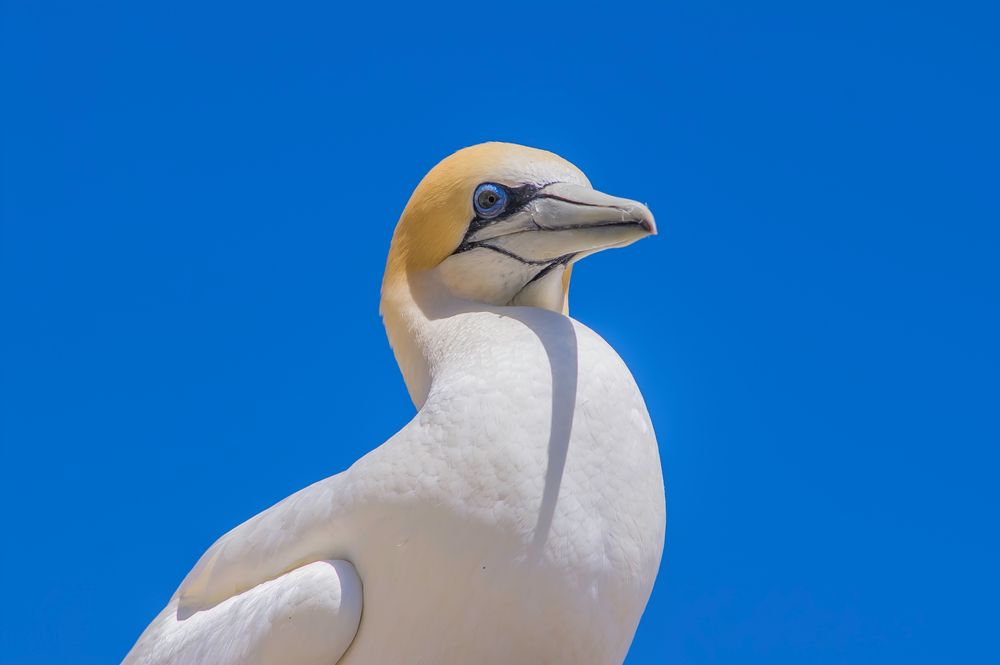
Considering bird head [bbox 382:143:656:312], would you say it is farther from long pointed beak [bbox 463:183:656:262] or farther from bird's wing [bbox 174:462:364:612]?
bird's wing [bbox 174:462:364:612]

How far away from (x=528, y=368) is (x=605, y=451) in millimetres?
355

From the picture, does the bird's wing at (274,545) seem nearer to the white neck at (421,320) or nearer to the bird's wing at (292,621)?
the bird's wing at (292,621)

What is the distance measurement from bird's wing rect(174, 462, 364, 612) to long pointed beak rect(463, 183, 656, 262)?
99 cm

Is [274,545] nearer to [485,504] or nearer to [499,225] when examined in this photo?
[485,504]

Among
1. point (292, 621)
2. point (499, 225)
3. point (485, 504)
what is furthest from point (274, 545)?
point (499, 225)

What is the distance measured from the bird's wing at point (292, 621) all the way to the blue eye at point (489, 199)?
1.32 metres

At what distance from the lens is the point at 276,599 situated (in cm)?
370

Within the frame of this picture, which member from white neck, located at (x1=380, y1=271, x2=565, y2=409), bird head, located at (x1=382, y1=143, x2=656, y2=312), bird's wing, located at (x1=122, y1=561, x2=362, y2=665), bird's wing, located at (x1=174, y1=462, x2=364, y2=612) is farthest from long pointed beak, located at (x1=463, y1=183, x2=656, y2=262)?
bird's wing, located at (x1=122, y1=561, x2=362, y2=665)

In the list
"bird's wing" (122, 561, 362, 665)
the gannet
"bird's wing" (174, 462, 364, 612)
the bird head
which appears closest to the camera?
the gannet

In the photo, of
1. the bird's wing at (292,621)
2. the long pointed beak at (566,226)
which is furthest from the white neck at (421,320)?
the bird's wing at (292,621)

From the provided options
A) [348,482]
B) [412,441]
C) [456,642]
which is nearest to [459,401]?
[412,441]

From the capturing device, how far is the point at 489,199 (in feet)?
13.7

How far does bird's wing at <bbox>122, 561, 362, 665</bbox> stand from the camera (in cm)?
356

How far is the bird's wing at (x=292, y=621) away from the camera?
3.56 m
